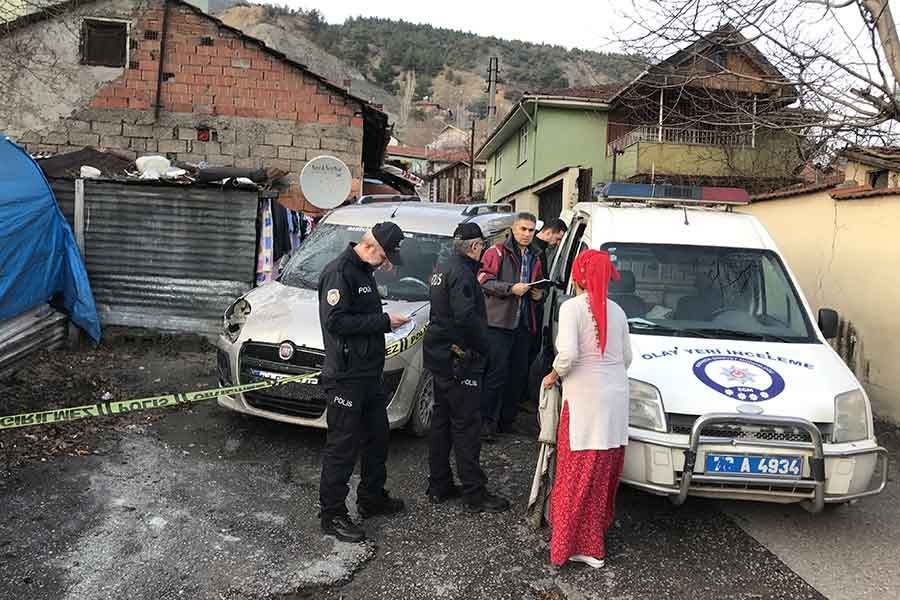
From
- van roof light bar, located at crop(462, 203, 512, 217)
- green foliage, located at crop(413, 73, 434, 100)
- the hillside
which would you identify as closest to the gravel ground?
van roof light bar, located at crop(462, 203, 512, 217)

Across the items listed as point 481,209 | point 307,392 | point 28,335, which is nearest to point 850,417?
point 307,392

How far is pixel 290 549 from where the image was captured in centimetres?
395

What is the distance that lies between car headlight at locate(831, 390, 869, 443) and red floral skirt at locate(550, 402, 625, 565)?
1324 mm

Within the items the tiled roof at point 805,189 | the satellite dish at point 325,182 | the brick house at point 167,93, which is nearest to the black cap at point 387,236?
the tiled roof at point 805,189

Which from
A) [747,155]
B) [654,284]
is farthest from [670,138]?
[654,284]

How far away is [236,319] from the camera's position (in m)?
5.88

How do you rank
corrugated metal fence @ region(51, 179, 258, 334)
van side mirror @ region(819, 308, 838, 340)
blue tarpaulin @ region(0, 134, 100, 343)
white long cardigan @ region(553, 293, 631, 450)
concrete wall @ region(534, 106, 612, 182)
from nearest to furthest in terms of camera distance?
white long cardigan @ region(553, 293, 631, 450)
van side mirror @ region(819, 308, 838, 340)
blue tarpaulin @ region(0, 134, 100, 343)
corrugated metal fence @ region(51, 179, 258, 334)
concrete wall @ region(534, 106, 612, 182)

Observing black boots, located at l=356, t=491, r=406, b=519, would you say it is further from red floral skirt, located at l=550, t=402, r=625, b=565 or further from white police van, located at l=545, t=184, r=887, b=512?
white police van, located at l=545, t=184, r=887, b=512

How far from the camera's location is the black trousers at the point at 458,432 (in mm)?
4449

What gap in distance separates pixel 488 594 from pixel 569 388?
1129mm

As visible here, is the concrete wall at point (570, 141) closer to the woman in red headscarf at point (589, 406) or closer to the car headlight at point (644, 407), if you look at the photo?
the car headlight at point (644, 407)

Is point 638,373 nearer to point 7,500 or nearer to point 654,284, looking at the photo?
point 654,284

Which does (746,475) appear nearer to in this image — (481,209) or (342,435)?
(342,435)

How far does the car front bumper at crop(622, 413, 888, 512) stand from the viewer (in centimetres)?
392
